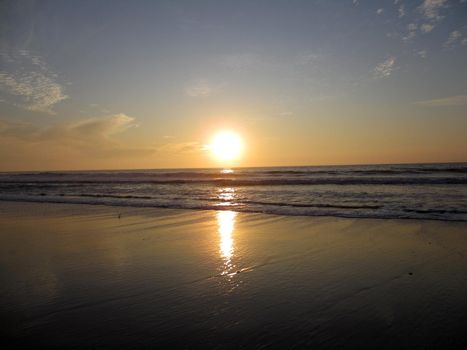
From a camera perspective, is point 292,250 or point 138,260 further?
point 292,250

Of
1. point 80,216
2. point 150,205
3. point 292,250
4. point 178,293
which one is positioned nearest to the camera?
point 178,293

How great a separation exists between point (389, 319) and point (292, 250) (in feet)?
10.1

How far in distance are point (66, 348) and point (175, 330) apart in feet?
3.39

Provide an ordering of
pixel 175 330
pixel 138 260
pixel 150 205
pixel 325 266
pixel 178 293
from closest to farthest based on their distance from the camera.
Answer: pixel 175 330
pixel 178 293
pixel 325 266
pixel 138 260
pixel 150 205

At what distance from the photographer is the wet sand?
3.35m

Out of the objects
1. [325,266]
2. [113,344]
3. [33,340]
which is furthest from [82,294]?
[325,266]

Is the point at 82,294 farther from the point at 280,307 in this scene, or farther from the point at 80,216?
the point at 80,216

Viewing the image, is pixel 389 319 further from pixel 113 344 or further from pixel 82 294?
pixel 82 294

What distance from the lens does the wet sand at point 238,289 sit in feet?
11.0

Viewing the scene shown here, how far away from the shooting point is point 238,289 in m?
4.64

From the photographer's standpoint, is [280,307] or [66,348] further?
[280,307]

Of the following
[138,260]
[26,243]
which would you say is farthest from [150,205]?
[138,260]

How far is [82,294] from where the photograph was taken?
4512mm

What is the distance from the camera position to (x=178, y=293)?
4512 mm
